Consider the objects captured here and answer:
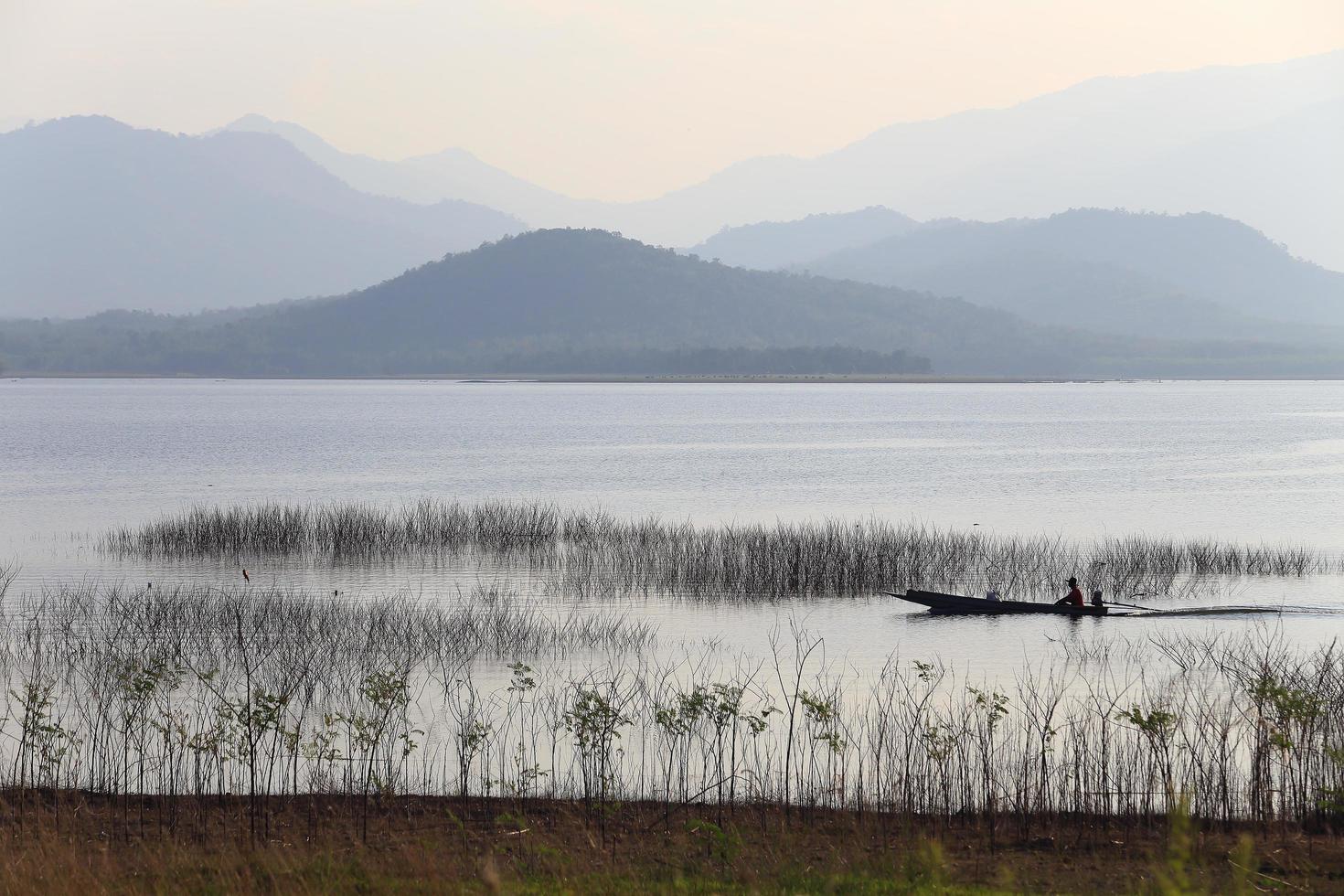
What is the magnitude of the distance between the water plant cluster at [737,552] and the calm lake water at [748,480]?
61.2 inches

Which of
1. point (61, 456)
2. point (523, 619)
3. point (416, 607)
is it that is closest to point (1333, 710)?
point (523, 619)

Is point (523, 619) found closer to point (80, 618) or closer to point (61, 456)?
point (80, 618)

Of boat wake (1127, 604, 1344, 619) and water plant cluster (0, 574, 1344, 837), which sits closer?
water plant cluster (0, 574, 1344, 837)

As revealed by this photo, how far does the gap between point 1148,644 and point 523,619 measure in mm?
11189

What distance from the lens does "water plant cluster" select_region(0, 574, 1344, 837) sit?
14.5 m

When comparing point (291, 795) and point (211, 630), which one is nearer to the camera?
point (291, 795)

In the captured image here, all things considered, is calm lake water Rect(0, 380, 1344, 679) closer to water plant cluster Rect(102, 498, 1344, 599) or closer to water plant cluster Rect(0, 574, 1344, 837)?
water plant cluster Rect(102, 498, 1344, 599)

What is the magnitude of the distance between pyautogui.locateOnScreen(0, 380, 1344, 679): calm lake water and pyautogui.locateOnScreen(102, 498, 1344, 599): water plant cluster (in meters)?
1.55

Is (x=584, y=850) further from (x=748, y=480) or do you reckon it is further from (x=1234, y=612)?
(x=748, y=480)

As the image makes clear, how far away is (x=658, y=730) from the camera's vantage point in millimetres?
17328

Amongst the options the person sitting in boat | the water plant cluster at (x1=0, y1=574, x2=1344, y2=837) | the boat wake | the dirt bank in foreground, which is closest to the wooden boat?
the person sitting in boat

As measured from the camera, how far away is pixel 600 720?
16.5 m

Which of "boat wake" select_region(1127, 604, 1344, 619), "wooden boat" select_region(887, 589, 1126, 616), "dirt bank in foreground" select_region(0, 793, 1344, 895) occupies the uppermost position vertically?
"dirt bank in foreground" select_region(0, 793, 1344, 895)

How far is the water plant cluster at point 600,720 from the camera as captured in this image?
47.6 feet
